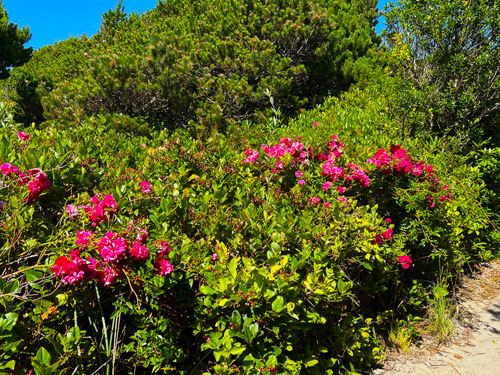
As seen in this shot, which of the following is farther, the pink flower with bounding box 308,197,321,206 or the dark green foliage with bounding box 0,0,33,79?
the dark green foliage with bounding box 0,0,33,79

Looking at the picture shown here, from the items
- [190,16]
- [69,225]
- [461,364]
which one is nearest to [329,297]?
Answer: [69,225]

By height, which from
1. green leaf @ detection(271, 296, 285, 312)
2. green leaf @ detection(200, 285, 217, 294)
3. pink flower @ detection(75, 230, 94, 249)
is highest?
pink flower @ detection(75, 230, 94, 249)

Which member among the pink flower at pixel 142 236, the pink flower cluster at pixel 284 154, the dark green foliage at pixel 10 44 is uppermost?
the dark green foliage at pixel 10 44

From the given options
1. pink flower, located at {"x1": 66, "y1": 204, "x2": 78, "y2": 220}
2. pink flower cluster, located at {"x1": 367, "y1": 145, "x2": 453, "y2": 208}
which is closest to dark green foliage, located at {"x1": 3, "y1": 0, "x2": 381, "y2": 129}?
pink flower cluster, located at {"x1": 367, "y1": 145, "x2": 453, "y2": 208}

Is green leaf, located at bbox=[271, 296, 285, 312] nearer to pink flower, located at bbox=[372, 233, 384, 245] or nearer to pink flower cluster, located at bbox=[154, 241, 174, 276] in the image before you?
pink flower cluster, located at bbox=[154, 241, 174, 276]

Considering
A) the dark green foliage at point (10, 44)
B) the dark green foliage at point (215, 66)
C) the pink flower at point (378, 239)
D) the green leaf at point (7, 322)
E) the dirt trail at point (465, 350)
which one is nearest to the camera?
the green leaf at point (7, 322)

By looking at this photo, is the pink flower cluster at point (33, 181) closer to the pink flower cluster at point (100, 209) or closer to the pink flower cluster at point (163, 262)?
the pink flower cluster at point (100, 209)

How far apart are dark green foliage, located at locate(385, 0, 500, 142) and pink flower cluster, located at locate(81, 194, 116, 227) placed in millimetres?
3983

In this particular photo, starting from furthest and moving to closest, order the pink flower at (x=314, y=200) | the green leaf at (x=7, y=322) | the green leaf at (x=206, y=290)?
the pink flower at (x=314, y=200) < the green leaf at (x=206, y=290) < the green leaf at (x=7, y=322)

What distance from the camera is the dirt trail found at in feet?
9.04

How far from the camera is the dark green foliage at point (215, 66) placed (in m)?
6.39

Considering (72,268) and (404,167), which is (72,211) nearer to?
(72,268)

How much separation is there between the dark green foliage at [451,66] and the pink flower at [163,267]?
3.93 metres

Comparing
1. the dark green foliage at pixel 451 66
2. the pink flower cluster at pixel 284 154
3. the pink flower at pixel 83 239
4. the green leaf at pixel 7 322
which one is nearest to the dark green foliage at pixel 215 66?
Answer: the dark green foliage at pixel 451 66
